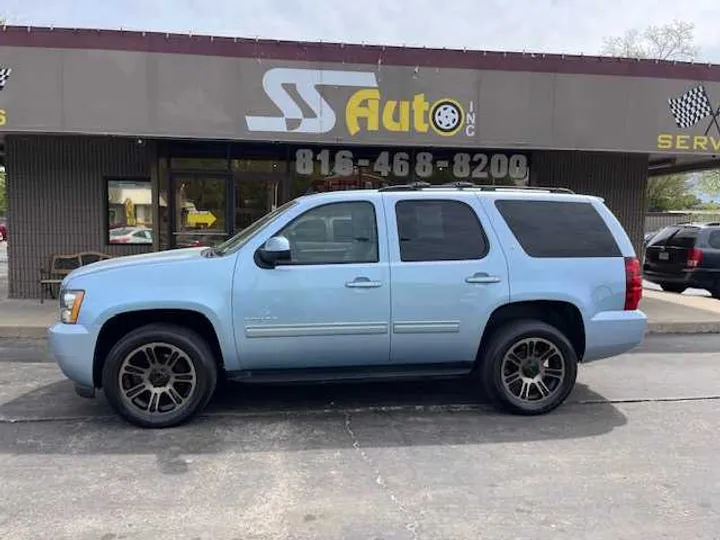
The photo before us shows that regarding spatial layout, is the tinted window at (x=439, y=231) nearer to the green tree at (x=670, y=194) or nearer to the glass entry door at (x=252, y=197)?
the glass entry door at (x=252, y=197)

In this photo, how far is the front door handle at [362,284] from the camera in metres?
5.23

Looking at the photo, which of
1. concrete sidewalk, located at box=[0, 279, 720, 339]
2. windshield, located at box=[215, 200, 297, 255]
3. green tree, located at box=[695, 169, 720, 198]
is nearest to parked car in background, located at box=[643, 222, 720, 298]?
concrete sidewalk, located at box=[0, 279, 720, 339]

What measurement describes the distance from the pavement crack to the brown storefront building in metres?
5.83

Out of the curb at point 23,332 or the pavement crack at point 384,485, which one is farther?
the curb at point 23,332

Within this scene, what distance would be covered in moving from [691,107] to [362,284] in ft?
25.8

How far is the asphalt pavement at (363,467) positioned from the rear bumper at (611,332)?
0.57 metres

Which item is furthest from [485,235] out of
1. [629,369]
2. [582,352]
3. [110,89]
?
[110,89]

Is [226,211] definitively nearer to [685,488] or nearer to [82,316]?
[82,316]

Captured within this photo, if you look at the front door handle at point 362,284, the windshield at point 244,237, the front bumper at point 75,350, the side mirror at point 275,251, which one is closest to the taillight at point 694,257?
the front door handle at point 362,284

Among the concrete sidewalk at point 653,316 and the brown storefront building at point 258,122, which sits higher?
the brown storefront building at point 258,122

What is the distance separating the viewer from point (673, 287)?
47.0 ft

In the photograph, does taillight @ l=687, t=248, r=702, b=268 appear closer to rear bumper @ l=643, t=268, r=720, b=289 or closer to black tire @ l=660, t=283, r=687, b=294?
rear bumper @ l=643, t=268, r=720, b=289

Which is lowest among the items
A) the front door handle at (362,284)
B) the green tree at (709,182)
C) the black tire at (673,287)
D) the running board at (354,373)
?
the black tire at (673,287)

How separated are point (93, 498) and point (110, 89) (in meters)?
7.00
